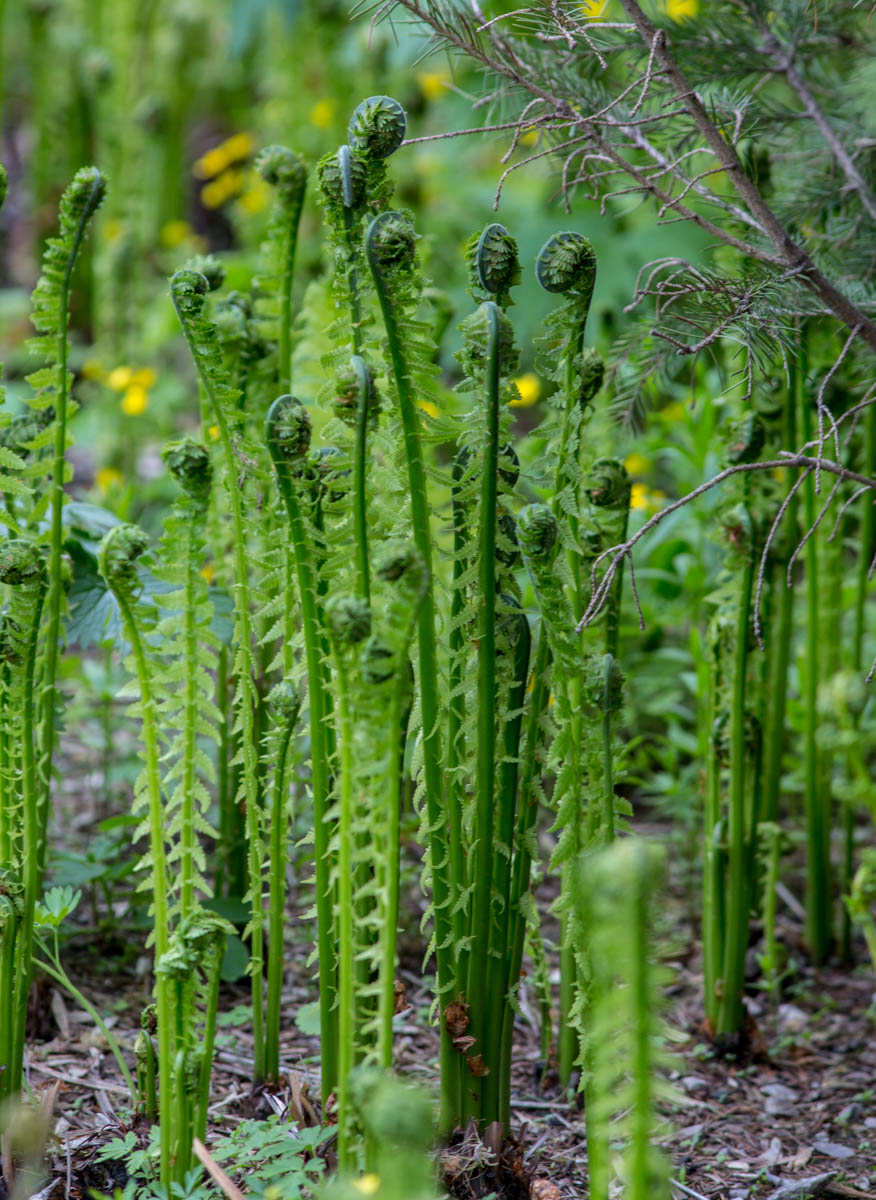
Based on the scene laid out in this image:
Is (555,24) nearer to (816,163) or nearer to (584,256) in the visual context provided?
(584,256)

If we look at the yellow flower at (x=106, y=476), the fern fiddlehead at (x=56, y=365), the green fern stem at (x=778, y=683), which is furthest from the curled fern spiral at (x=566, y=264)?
the yellow flower at (x=106, y=476)

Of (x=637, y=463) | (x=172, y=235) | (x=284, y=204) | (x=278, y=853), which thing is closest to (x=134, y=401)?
(x=637, y=463)

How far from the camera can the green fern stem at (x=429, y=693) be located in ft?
3.78

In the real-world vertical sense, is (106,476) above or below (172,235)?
below

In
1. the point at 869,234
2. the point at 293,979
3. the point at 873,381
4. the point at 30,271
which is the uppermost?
the point at 30,271

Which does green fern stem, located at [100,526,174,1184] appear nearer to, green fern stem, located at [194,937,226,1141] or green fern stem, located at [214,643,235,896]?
green fern stem, located at [194,937,226,1141]

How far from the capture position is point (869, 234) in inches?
65.1

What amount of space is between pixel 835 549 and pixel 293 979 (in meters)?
1.08

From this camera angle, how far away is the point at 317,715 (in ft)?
4.00

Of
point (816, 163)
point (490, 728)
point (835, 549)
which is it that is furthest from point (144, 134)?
point (490, 728)

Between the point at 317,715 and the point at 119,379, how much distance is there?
84.7 inches

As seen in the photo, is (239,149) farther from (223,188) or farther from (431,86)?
(431,86)

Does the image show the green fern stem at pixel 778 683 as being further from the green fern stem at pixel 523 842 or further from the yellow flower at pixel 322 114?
the yellow flower at pixel 322 114

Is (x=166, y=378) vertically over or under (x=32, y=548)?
over
